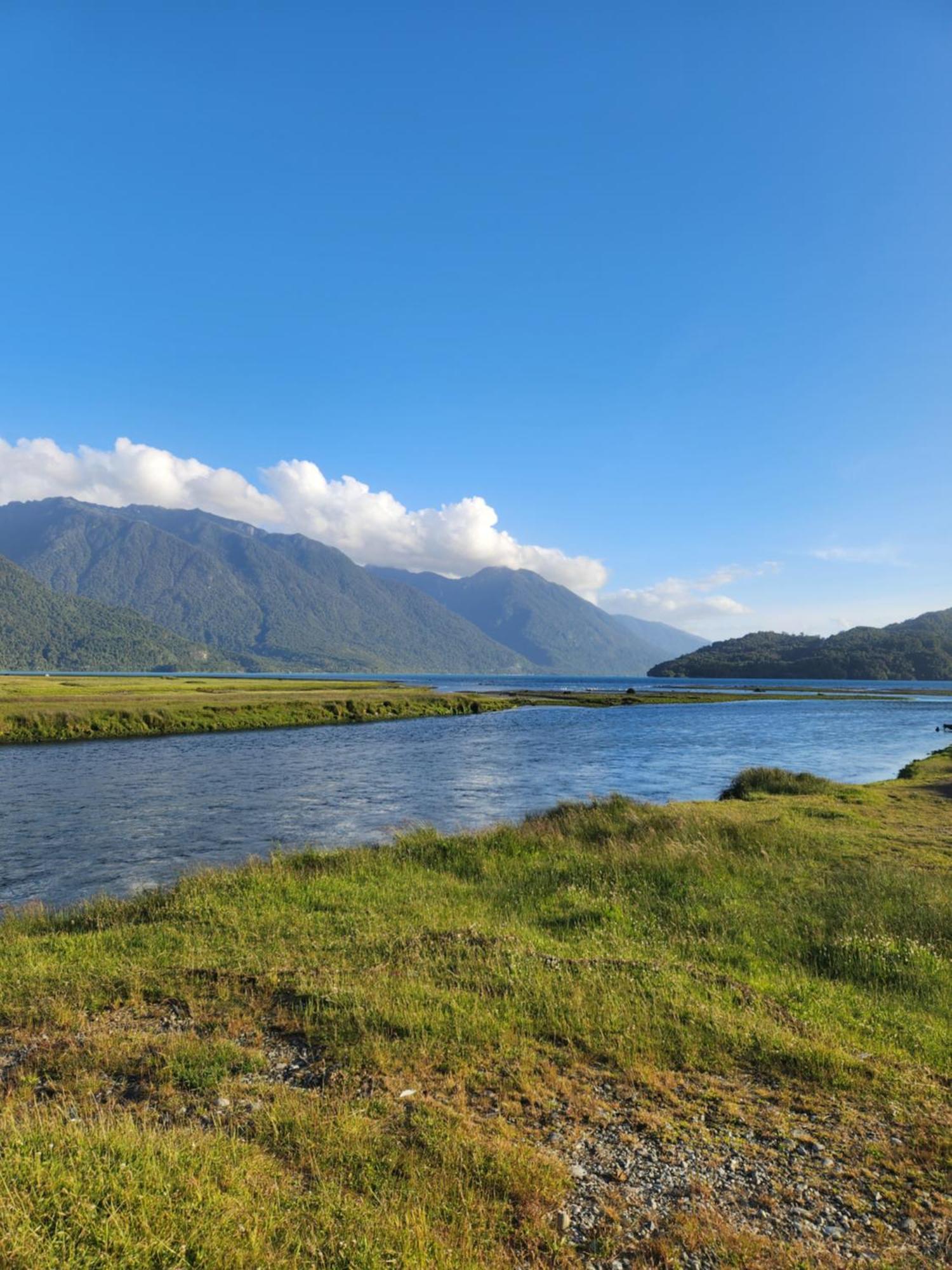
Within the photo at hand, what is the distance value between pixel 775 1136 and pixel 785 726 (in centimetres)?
9022

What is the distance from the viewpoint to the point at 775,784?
37.7 m

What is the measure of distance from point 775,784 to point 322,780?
2759 centimetres

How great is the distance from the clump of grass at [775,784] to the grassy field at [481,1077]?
65.5ft

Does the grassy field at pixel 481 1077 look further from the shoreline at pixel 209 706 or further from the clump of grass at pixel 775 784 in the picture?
the shoreline at pixel 209 706

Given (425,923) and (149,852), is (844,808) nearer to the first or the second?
(425,923)

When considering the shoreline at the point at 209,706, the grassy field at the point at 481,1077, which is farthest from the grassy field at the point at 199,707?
the grassy field at the point at 481,1077

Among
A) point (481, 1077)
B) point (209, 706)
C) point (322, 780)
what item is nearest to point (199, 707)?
point (209, 706)

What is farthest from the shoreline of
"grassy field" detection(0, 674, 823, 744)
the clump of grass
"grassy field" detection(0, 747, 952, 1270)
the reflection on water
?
the clump of grass

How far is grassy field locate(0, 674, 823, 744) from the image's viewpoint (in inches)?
2426

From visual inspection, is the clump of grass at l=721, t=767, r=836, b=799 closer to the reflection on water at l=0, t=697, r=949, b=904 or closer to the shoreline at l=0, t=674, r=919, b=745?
the reflection on water at l=0, t=697, r=949, b=904

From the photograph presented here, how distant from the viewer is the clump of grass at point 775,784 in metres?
36.8

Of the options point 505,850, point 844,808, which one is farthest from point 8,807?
point 844,808

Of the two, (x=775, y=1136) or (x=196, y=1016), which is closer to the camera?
(x=775, y=1136)

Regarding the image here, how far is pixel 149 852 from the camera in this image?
25406mm
